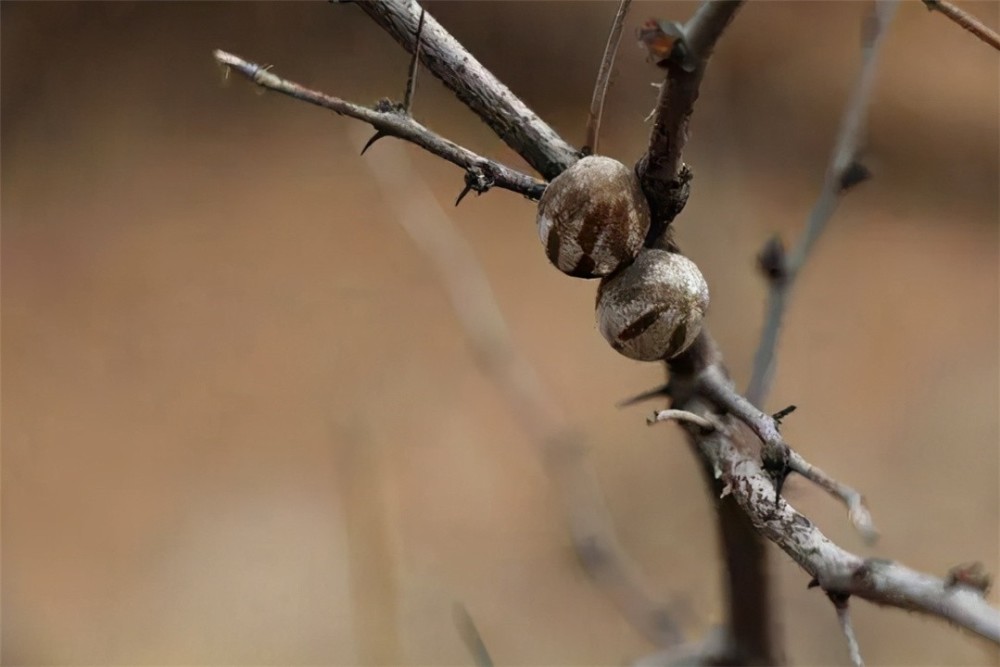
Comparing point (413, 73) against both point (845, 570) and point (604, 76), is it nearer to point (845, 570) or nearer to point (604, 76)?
point (604, 76)

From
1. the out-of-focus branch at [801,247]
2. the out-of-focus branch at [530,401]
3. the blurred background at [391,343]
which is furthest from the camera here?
the blurred background at [391,343]

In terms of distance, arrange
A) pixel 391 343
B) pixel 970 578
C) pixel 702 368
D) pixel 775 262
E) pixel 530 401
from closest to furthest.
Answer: pixel 970 578 → pixel 702 368 → pixel 775 262 → pixel 530 401 → pixel 391 343

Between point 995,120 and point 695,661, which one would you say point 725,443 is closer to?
point 695,661

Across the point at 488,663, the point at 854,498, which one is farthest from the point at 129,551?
the point at 854,498

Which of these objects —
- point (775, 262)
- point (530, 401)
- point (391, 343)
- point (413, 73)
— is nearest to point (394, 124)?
point (413, 73)

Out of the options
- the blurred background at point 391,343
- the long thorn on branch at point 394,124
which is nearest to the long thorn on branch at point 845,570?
the long thorn on branch at point 394,124

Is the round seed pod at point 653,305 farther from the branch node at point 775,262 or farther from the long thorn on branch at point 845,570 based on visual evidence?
the branch node at point 775,262
